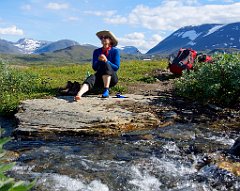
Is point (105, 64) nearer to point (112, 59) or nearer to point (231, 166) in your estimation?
point (112, 59)

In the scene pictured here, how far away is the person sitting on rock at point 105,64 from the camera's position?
13.4 meters

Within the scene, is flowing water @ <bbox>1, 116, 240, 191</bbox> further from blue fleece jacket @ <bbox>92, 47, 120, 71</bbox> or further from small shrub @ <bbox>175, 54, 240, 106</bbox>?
blue fleece jacket @ <bbox>92, 47, 120, 71</bbox>

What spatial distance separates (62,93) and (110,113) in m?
3.46

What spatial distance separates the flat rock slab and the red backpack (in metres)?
6.43

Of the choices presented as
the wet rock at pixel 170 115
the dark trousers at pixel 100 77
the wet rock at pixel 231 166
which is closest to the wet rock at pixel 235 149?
the wet rock at pixel 231 166

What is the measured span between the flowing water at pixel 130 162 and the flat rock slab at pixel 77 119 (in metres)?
0.53

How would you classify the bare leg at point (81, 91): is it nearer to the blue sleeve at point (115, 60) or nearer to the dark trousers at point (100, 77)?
the dark trousers at point (100, 77)

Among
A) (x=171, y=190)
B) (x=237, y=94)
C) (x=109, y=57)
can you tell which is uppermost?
(x=109, y=57)

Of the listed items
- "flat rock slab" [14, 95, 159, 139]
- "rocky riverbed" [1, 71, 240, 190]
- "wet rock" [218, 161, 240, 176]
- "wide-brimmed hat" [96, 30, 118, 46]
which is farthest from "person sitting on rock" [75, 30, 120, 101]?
"wet rock" [218, 161, 240, 176]

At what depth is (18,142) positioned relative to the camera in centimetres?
959

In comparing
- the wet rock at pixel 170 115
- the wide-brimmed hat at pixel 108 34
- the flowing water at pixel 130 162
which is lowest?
the flowing water at pixel 130 162

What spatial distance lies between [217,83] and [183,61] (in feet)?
17.0

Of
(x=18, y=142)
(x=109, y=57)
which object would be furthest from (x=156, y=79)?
(x=18, y=142)

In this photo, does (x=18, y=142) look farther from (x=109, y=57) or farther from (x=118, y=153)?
(x=109, y=57)
